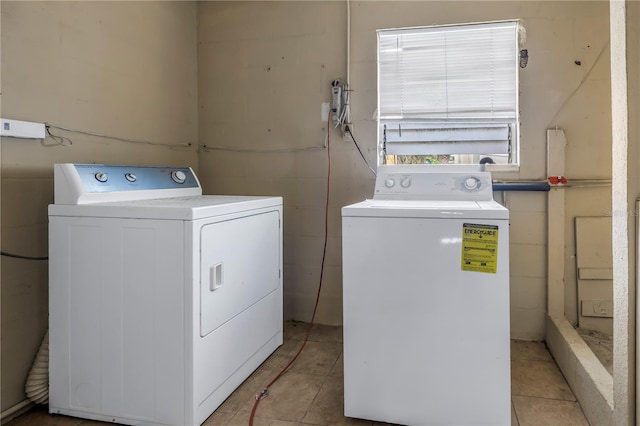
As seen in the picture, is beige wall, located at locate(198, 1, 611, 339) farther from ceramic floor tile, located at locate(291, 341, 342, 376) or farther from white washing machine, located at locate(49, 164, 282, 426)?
white washing machine, located at locate(49, 164, 282, 426)

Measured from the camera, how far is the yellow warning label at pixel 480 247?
4.99 ft

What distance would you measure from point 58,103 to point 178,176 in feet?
2.15

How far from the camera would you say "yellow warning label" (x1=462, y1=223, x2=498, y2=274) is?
4.99 feet

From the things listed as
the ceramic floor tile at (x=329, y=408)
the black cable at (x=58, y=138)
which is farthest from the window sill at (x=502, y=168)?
the black cable at (x=58, y=138)

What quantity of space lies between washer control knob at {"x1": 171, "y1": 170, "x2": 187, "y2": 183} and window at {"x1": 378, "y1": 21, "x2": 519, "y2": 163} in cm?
120

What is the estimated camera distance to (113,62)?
224 centimetres

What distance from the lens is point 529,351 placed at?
7.76 feet

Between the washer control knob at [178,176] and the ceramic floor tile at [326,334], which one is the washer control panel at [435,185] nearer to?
the ceramic floor tile at [326,334]

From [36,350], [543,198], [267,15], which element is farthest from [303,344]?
[267,15]

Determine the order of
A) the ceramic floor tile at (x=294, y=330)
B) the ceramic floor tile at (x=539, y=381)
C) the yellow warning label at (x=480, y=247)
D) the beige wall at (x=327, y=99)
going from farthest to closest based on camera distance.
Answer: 1. the ceramic floor tile at (x=294, y=330)
2. the beige wall at (x=327, y=99)
3. the ceramic floor tile at (x=539, y=381)
4. the yellow warning label at (x=480, y=247)

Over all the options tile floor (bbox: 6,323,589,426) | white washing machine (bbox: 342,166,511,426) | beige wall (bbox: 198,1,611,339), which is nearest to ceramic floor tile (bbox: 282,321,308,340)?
beige wall (bbox: 198,1,611,339)

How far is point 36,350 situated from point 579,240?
8.94 feet

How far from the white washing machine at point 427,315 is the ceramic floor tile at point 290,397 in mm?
240

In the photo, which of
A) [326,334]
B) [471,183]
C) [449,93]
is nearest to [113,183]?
[326,334]
